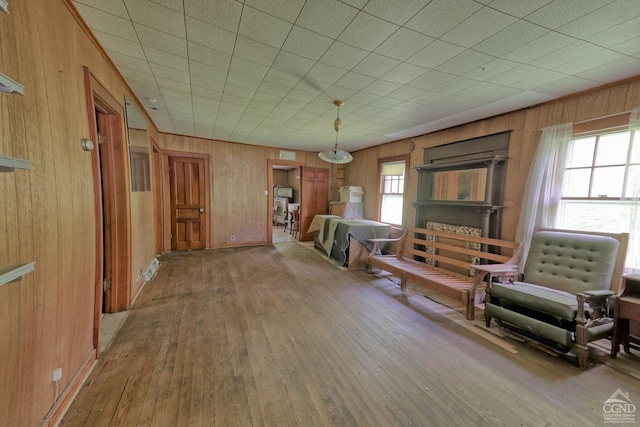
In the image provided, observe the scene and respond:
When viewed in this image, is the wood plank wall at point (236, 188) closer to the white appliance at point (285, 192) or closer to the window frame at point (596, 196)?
the white appliance at point (285, 192)

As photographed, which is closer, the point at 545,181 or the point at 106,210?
the point at 106,210

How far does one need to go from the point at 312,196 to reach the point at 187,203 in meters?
3.01

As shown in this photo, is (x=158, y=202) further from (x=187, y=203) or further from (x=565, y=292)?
(x=565, y=292)

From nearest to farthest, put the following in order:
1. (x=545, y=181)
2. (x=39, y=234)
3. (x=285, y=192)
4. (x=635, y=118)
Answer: (x=39, y=234) < (x=635, y=118) < (x=545, y=181) < (x=285, y=192)

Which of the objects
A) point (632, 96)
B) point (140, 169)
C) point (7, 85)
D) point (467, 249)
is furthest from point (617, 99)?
point (140, 169)

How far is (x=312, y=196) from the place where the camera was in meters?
6.67

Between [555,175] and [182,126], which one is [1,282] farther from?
[182,126]

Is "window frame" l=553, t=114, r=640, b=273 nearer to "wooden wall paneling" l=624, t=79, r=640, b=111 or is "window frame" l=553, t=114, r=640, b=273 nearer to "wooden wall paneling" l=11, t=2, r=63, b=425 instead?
"wooden wall paneling" l=624, t=79, r=640, b=111

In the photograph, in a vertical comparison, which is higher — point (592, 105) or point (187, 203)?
point (592, 105)

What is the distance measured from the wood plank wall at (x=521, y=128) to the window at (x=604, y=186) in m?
0.27

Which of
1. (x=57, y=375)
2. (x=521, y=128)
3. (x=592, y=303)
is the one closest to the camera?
(x=57, y=375)

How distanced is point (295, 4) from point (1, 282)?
1.87 meters

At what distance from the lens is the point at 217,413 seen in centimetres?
144

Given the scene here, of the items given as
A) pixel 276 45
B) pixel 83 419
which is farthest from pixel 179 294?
pixel 276 45
